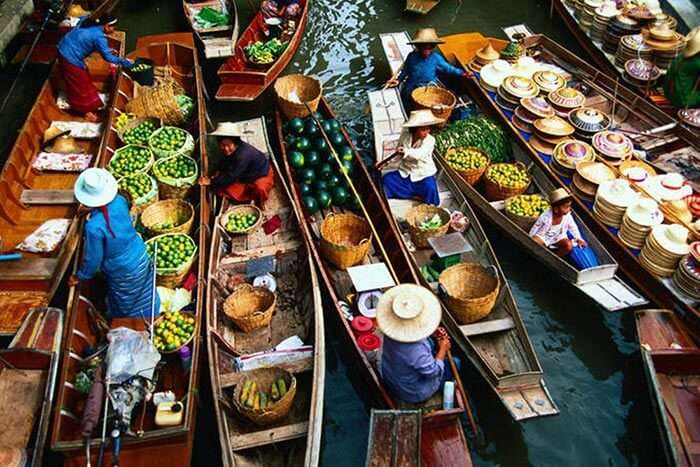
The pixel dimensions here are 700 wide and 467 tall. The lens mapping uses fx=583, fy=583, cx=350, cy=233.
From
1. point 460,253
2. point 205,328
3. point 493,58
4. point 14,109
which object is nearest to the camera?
point 205,328

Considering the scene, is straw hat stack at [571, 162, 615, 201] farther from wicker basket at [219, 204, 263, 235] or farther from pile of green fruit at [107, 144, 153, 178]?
pile of green fruit at [107, 144, 153, 178]

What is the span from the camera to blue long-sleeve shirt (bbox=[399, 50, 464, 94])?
32.9ft

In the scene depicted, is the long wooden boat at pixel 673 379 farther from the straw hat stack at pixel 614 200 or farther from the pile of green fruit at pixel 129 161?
the pile of green fruit at pixel 129 161

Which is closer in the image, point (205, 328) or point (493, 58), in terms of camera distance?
point (205, 328)

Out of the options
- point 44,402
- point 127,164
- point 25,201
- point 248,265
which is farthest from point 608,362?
point 25,201

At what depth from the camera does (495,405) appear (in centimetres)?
690

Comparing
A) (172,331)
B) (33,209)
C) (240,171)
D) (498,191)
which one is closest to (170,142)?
(240,171)

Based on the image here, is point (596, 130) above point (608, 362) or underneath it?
above

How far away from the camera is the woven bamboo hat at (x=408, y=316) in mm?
5113

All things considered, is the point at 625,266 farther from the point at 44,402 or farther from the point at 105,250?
the point at 44,402

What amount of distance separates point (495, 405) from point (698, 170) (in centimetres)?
494

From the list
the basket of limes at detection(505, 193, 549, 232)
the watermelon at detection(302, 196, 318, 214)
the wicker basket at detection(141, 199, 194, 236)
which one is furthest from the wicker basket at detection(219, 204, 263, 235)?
the basket of limes at detection(505, 193, 549, 232)

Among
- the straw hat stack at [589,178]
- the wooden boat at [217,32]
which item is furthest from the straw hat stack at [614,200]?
the wooden boat at [217,32]

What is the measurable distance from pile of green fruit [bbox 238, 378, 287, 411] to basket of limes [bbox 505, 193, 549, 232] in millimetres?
4097
